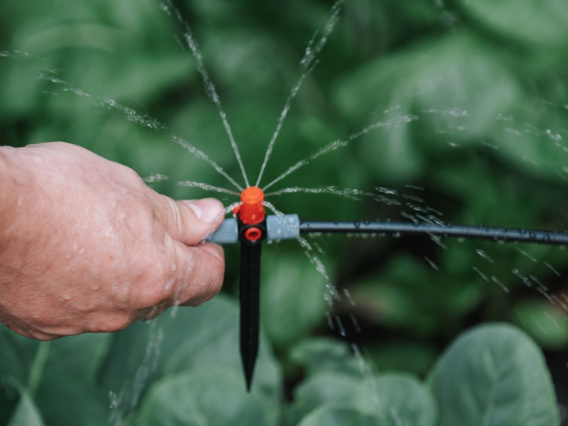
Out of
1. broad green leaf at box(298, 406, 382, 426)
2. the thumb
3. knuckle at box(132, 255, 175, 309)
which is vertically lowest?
broad green leaf at box(298, 406, 382, 426)

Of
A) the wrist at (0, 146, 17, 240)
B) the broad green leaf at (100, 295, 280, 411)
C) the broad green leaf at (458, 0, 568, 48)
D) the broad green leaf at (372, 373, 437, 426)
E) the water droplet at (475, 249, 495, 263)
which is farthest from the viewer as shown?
the water droplet at (475, 249, 495, 263)

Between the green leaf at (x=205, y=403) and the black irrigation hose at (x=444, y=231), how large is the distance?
0.44 m

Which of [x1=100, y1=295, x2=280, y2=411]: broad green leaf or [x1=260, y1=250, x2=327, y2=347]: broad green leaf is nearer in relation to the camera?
[x1=100, y1=295, x2=280, y2=411]: broad green leaf

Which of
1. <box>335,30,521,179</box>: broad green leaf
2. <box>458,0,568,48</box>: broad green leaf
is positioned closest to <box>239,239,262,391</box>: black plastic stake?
<box>335,30,521,179</box>: broad green leaf

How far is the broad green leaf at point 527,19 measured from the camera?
55.4 inches

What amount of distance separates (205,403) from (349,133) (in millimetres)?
826

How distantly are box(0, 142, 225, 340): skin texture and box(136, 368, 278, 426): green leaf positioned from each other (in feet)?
1.06

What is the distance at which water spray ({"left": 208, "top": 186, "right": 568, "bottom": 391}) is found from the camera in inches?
29.5

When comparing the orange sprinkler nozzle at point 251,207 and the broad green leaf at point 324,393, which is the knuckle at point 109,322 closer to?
the orange sprinkler nozzle at point 251,207

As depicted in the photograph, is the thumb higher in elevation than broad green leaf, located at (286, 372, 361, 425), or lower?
higher

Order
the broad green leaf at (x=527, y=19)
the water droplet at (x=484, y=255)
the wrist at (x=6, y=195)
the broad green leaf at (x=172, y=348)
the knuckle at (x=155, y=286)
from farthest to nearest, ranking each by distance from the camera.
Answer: the water droplet at (x=484, y=255)
the broad green leaf at (x=527, y=19)
the broad green leaf at (x=172, y=348)
the knuckle at (x=155, y=286)
the wrist at (x=6, y=195)

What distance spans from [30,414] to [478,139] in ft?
3.59

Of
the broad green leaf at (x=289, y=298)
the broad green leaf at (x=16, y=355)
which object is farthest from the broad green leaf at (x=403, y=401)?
the broad green leaf at (x=16, y=355)

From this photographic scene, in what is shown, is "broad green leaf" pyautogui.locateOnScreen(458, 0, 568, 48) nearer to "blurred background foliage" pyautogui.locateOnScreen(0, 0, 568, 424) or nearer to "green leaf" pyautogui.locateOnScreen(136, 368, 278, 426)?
"blurred background foliage" pyautogui.locateOnScreen(0, 0, 568, 424)
